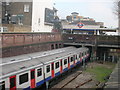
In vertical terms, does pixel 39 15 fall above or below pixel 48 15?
below

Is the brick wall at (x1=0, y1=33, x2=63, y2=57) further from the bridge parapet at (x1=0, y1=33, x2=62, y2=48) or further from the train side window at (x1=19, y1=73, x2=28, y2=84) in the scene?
the train side window at (x1=19, y1=73, x2=28, y2=84)

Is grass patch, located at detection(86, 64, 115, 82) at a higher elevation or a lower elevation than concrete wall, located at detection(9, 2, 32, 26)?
lower

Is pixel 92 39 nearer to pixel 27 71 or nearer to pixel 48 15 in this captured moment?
pixel 48 15

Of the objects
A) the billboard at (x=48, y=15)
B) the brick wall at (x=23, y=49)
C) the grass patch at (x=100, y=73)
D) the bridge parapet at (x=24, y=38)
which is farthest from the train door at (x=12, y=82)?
the billboard at (x=48, y=15)

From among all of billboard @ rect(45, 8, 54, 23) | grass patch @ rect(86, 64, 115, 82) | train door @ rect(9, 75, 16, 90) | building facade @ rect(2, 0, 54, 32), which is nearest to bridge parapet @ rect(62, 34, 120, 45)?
billboard @ rect(45, 8, 54, 23)

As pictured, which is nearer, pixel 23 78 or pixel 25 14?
pixel 23 78

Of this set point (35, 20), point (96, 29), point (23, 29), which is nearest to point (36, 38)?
point (23, 29)

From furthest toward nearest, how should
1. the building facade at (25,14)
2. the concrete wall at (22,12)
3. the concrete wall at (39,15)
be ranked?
the concrete wall at (39,15) < the concrete wall at (22,12) < the building facade at (25,14)

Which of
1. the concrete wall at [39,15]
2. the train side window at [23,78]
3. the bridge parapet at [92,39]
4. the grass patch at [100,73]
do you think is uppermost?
the concrete wall at [39,15]

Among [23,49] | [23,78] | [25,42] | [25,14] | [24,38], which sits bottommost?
[23,78]

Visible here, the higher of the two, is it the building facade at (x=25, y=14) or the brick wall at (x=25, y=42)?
the building facade at (x=25, y=14)

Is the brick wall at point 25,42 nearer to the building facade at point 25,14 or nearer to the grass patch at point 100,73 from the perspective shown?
the building facade at point 25,14

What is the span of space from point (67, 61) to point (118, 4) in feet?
50.2

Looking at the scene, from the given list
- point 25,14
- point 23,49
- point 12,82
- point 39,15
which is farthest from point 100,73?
point 39,15
